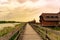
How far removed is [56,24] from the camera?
63.7 meters

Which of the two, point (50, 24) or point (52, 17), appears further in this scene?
point (52, 17)

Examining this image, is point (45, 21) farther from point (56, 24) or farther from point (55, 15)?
point (55, 15)

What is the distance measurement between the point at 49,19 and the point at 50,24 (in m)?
2.89

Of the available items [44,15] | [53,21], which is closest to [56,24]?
[53,21]

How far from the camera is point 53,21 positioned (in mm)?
64688

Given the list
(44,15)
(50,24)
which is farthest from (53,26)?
(44,15)

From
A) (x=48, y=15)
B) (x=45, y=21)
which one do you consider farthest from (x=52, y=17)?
(x=45, y=21)

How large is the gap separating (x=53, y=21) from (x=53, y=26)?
3193mm

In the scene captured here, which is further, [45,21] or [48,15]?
[48,15]

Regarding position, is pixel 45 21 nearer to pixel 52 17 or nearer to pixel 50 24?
pixel 50 24

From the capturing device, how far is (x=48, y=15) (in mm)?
69000

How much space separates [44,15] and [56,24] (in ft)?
21.4

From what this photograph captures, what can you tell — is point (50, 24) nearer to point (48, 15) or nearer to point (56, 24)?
point (56, 24)

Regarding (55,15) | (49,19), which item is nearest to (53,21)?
(49,19)
